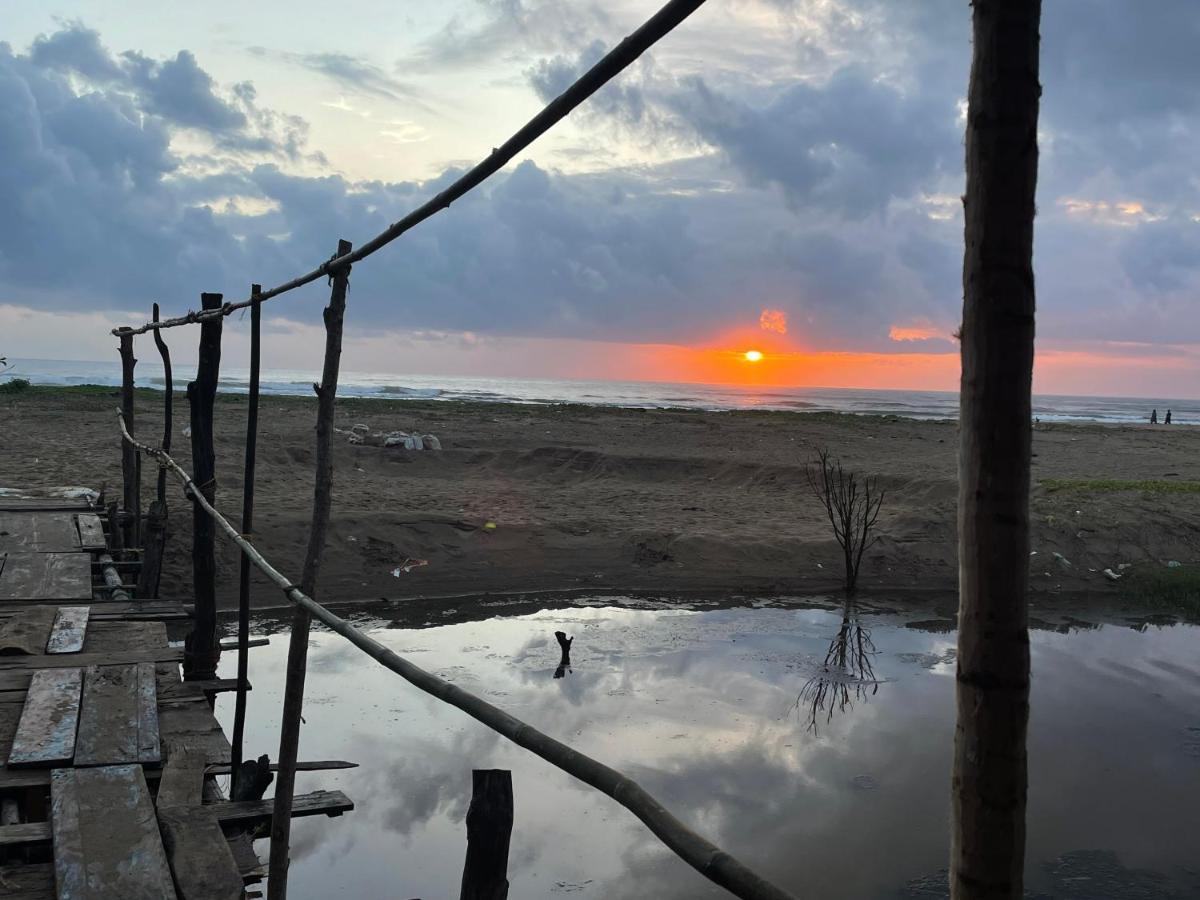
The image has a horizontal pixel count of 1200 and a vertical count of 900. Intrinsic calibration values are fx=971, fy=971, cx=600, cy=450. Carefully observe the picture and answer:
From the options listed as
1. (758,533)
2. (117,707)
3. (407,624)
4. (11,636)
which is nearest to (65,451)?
(407,624)

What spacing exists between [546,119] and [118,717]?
3.15 meters

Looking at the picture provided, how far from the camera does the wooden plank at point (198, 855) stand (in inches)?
115

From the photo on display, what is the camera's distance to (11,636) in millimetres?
5137

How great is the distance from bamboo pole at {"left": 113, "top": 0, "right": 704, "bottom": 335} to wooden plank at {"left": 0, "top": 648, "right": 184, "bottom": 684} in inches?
88.0

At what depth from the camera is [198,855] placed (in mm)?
3105

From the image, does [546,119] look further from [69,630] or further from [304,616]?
[69,630]

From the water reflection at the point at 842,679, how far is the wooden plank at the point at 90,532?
587 cm

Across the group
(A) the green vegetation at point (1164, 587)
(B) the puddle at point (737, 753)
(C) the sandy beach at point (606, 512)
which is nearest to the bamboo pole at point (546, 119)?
(B) the puddle at point (737, 753)

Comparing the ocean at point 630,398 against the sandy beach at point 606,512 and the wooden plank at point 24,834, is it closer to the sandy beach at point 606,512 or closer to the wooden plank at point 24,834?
the sandy beach at point 606,512

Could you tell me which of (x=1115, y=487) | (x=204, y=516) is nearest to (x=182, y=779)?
(x=204, y=516)

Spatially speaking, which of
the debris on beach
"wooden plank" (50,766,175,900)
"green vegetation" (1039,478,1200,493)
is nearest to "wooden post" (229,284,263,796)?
"wooden plank" (50,766,175,900)

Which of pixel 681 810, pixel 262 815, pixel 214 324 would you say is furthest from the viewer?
pixel 214 324

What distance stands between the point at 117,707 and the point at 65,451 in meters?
14.8

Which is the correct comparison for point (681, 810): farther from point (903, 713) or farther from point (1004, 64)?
point (1004, 64)
